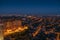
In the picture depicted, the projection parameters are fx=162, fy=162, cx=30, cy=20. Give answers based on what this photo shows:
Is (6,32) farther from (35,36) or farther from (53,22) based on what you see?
(53,22)

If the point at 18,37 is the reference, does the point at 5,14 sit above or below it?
above

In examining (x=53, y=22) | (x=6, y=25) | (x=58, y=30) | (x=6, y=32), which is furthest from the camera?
(x=53, y=22)

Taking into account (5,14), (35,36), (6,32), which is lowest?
(35,36)

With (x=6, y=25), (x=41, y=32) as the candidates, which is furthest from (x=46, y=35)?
(x=6, y=25)

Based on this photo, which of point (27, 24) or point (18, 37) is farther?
point (27, 24)

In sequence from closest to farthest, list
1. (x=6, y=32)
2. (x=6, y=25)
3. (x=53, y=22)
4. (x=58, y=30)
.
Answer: (x=6, y=32) → (x=6, y=25) → (x=58, y=30) → (x=53, y=22)

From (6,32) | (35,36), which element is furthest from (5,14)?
(35,36)

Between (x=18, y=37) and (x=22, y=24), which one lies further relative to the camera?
(x=22, y=24)

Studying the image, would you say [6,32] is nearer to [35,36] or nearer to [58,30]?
[35,36]

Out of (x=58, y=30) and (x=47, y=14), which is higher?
(x=47, y=14)
